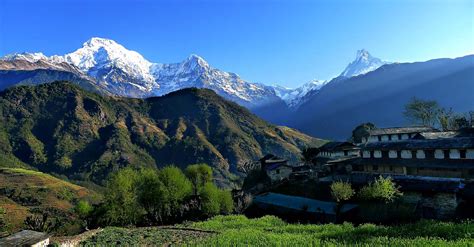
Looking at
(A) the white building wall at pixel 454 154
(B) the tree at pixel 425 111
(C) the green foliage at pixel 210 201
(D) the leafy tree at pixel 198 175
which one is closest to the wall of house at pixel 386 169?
(A) the white building wall at pixel 454 154

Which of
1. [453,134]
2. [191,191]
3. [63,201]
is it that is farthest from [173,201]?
[63,201]

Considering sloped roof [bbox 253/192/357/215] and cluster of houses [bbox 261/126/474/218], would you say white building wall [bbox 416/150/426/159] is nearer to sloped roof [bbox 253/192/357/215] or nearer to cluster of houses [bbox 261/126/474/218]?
cluster of houses [bbox 261/126/474/218]

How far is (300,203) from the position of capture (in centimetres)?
5888

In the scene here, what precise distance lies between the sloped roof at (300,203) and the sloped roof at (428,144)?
15.9m

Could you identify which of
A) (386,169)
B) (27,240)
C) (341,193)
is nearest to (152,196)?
(27,240)

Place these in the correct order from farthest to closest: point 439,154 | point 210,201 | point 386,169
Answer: point 210,201 → point 386,169 → point 439,154

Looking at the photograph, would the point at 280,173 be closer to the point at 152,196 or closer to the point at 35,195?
the point at 152,196

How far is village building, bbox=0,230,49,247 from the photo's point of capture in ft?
112

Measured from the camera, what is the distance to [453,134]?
207 feet

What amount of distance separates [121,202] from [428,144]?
51802 millimetres

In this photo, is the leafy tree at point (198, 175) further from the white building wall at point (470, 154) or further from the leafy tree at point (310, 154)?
the white building wall at point (470, 154)

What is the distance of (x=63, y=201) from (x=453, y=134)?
13849 centimetres

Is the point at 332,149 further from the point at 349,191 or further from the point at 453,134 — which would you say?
the point at 349,191

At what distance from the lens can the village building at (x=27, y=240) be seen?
112 feet
